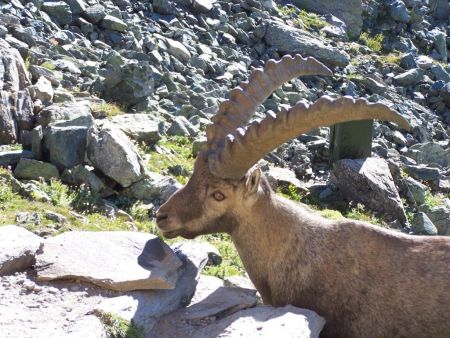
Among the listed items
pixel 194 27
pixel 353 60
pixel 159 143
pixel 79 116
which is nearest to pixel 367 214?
pixel 159 143

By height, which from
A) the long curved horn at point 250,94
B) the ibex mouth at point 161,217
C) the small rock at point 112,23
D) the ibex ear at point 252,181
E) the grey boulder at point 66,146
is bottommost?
the grey boulder at point 66,146

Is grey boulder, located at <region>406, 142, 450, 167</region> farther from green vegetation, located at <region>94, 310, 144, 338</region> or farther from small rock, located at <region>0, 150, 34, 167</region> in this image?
green vegetation, located at <region>94, 310, 144, 338</region>

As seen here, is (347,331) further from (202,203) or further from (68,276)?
(68,276)

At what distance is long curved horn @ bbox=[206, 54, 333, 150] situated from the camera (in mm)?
8883

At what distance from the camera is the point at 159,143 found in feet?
52.7

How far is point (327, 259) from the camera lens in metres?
8.29

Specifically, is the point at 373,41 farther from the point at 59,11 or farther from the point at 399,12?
the point at 59,11

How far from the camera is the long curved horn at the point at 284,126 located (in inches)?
307

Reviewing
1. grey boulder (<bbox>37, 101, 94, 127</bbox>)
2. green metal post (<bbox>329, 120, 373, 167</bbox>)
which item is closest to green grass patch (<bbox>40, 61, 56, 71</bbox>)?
grey boulder (<bbox>37, 101, 94, 127</bbox>)

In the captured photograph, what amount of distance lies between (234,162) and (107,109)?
880cm

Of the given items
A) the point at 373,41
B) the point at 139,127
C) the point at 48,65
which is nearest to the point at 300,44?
the point at 373,41

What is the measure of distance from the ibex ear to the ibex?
11 mm

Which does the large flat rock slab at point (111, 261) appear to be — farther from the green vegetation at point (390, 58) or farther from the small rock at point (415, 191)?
the green vegetation at point (390, 58)

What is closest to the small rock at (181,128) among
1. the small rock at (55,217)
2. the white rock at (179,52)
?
the white rock at (179,52)
